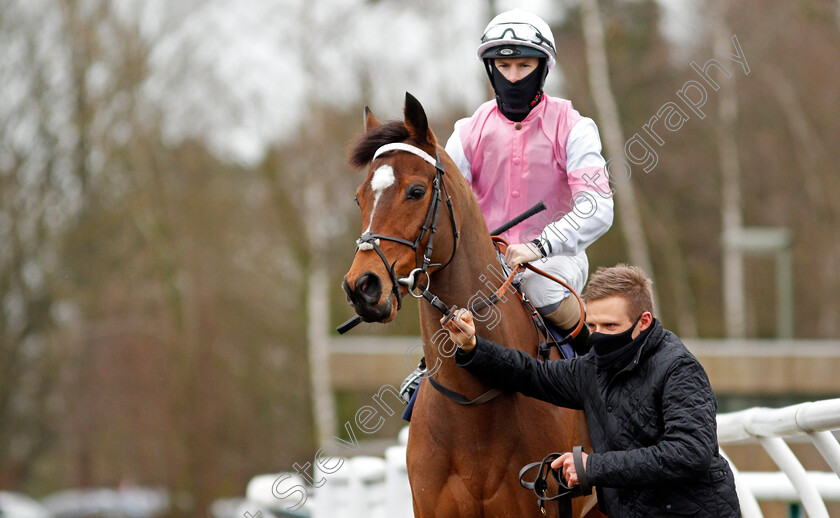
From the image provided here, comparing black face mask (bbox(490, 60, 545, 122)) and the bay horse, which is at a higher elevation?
black face mask (bbox(490, 60, 545, 122))

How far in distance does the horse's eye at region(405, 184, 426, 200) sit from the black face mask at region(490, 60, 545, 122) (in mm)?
908

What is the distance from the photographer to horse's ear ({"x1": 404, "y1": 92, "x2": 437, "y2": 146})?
3445 mm

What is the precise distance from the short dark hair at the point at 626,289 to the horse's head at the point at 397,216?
1.94ft

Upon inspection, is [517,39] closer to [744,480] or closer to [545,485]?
[545,485]

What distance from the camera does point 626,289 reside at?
10.1 ft

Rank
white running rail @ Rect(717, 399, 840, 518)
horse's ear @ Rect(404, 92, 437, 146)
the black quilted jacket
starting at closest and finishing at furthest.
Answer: the black quilted jacket
white running rail @ Rect(717, 399, 840, 518)
horse's ear @ Rect(404, 92, 437, 146)

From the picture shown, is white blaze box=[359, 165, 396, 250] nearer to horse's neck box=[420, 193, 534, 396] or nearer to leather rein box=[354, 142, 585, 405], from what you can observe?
leather rein box=[354, 142, 585, 405]

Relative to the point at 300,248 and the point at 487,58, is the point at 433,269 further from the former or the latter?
the point at 300,248

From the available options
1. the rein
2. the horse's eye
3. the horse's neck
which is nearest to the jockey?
the horse's neck

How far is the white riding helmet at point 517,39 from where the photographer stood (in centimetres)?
403

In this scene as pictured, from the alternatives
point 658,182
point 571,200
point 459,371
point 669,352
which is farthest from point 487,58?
point 658,182

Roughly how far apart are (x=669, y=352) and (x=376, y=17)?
1539 centimetres

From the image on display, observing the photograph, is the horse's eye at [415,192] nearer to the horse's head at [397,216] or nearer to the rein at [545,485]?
the horse's head at [397,216]

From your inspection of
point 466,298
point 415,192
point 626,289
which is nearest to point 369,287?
point 415,192
